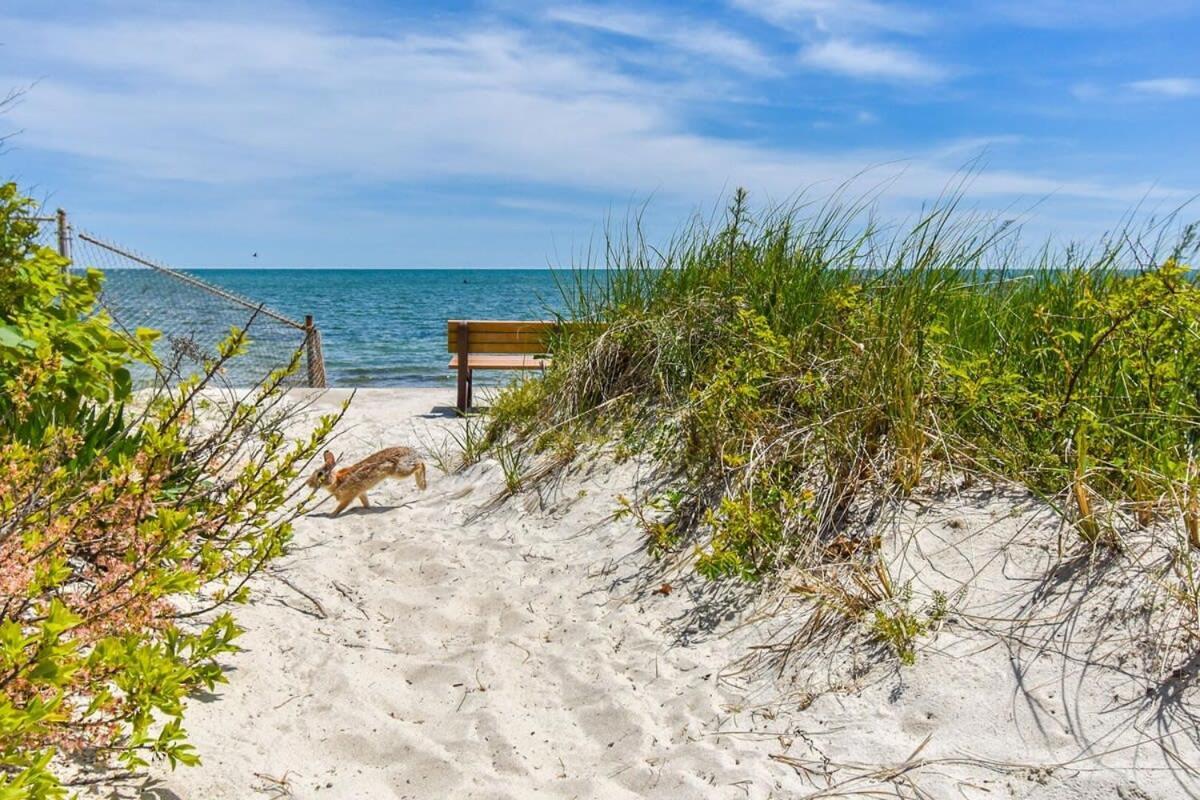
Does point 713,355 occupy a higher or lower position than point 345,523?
higher

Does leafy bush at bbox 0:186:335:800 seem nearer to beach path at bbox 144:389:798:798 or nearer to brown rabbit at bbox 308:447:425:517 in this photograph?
beach path at bbox 144:389:798:798

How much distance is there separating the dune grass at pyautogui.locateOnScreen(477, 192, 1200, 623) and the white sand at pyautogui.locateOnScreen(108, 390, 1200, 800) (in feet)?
1.02

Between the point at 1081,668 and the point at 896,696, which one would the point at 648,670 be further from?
the point at 1081,668

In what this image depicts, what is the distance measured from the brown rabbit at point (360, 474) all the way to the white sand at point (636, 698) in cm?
122

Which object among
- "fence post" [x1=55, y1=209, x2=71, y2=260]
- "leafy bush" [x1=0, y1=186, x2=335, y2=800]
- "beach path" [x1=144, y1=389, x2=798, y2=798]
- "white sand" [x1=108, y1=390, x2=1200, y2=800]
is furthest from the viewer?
"fence post" [x1=55, y1=209, x2=71, y2=260]

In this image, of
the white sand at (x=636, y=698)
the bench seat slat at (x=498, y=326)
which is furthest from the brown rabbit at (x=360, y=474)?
the bench seat slat at (x=498, y=326)

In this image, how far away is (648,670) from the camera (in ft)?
12.5

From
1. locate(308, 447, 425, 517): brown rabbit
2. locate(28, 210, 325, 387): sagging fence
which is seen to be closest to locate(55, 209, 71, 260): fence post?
locate(28, 210, 325, 387): sagging fence

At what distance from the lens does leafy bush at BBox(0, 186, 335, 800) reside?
228 centimetres

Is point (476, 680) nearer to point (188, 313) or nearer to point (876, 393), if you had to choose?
point (876, 393)

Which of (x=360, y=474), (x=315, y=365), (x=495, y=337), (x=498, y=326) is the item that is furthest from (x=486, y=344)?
(x=360, y=474)

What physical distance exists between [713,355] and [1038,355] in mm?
1908

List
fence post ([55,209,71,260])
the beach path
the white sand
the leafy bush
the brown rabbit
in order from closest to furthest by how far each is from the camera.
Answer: the leafy bush
the white sand
the beach path
the brown rabbit
fence post ([55,209,71,260])

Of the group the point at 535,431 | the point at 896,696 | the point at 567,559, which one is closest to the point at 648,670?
the point at 896,696
